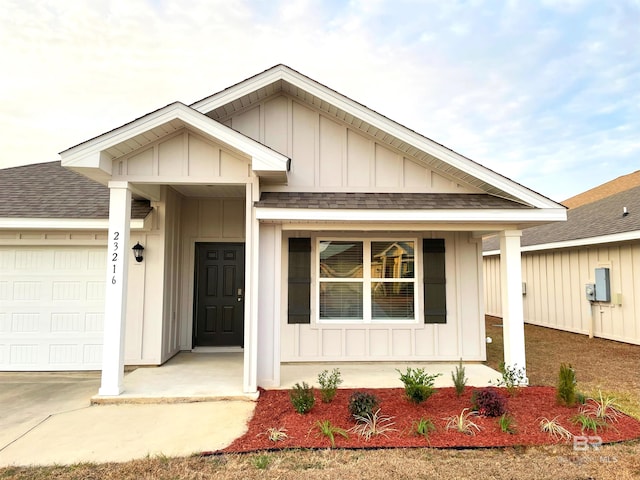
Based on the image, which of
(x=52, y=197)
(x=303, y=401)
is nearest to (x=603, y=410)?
(x=303, y=401)

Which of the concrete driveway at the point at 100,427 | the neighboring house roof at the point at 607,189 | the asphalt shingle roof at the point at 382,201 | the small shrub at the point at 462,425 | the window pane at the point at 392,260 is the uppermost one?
the neighboring house roof at the point at 607,189

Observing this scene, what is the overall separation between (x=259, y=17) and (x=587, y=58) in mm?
14916

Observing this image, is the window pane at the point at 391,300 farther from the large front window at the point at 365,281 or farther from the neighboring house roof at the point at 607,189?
the neighboring house roof at the point at 607,189

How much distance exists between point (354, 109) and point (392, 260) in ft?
9.09

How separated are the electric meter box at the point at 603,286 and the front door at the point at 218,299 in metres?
8.99

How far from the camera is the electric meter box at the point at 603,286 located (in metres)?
9.38

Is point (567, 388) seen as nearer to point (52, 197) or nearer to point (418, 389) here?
point (418, 389)

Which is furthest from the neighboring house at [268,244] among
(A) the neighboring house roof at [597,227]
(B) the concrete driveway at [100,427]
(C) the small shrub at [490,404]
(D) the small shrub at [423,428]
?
(A) the neighboring house roof at [597,227]

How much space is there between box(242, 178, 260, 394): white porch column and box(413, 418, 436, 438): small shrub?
7.07ft

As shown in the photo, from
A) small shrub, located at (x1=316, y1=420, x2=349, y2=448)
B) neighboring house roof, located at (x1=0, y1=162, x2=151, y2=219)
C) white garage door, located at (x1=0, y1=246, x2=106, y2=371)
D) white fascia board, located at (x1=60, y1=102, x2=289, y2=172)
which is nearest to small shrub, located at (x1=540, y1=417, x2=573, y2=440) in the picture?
small shrub, located at (x1=316, y1=420, x2=349, y2=448)

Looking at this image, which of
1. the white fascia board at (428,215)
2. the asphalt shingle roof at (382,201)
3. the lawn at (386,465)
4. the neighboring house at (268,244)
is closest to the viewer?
the lawn at (386,465)

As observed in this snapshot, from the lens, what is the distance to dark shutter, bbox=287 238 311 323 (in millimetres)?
6578

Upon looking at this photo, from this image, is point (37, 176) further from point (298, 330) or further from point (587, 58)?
point (587, 58)

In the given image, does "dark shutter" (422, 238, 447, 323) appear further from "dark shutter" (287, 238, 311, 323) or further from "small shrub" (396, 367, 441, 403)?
"small shrub" (396, 367, 441, 403)
